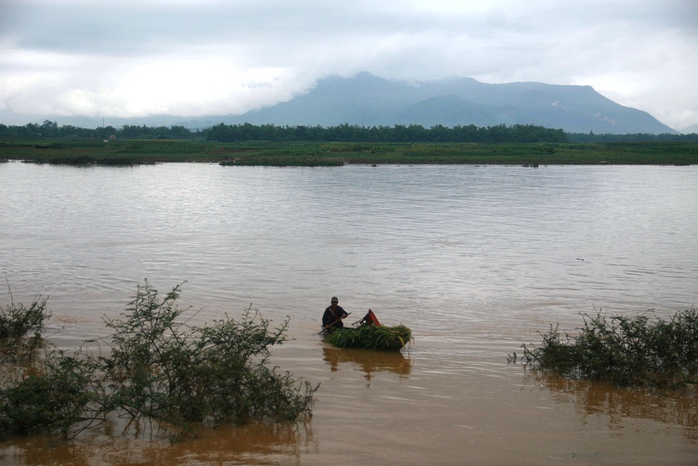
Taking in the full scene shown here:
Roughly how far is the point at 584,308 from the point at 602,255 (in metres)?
8.81

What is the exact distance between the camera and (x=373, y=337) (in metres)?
13.6

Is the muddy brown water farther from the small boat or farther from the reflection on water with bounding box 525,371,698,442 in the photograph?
the small boat

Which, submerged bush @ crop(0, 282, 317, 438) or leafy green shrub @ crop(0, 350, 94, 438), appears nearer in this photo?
leafy green shrub @ crop(0, 350, 94, 438)

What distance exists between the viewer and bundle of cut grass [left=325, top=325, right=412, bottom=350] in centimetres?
1336

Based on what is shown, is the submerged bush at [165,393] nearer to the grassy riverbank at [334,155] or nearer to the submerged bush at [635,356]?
the submerged bush at [635,356]

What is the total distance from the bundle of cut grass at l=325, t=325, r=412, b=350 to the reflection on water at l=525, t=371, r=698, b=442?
8.56 ft

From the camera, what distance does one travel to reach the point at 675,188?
55188 mm

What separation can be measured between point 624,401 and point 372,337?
15.8 ft

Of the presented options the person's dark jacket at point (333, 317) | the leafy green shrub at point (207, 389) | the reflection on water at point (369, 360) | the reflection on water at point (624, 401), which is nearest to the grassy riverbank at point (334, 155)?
the person's dark jacket at point (333, 317)

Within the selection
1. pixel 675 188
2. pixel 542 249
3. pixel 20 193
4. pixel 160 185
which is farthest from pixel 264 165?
pixel 542 249

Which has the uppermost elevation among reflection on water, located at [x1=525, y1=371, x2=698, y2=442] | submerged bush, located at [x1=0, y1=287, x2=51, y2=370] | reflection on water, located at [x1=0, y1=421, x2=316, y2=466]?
submerged bush, located at [x1=0, y1=287, x2=51, y2=370]

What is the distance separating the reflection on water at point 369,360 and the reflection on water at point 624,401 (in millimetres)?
2349

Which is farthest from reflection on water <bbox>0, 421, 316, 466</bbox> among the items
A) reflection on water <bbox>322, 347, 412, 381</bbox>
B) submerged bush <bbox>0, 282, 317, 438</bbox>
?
reflection on water <bbox>322, 347, 412, 381</bbox>

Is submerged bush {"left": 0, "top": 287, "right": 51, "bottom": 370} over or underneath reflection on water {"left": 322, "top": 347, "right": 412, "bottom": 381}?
over
